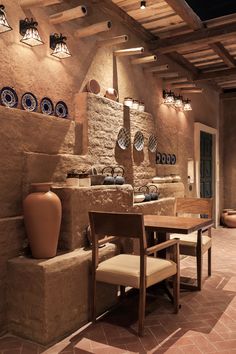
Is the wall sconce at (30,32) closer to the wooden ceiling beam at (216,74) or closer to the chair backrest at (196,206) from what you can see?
the chair backrest at (196,206)

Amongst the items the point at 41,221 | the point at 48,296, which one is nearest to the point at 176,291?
the point at 48,296

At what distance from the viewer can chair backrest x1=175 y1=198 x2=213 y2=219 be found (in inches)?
169

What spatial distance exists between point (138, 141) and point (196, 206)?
126 centimetres

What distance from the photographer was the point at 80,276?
2908 mm

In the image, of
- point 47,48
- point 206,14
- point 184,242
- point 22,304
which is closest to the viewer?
point 22,304

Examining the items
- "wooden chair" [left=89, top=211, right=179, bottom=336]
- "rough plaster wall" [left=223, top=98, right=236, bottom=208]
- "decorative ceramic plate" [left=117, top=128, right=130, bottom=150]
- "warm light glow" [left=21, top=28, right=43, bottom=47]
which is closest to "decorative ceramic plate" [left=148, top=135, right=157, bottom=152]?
"decorative ceramic plate" [left=117, top=128, right=130, bottom=150]

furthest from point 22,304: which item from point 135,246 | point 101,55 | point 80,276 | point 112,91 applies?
point 101,55

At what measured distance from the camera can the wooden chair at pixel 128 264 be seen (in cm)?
264

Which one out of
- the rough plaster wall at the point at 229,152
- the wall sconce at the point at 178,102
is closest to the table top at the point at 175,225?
the wall sconce at the point at 178,102

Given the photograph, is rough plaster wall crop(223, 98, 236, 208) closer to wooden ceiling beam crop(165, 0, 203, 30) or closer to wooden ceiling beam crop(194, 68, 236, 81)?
wooden ceiling beam crop(194, 68, 236, 81)

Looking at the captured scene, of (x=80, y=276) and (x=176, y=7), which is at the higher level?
(x=176, y=7)

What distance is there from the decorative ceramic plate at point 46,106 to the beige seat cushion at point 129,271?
1.61 meters

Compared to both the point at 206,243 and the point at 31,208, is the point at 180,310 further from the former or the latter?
the point at 31,208

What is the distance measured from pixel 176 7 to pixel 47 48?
1.77 metres
